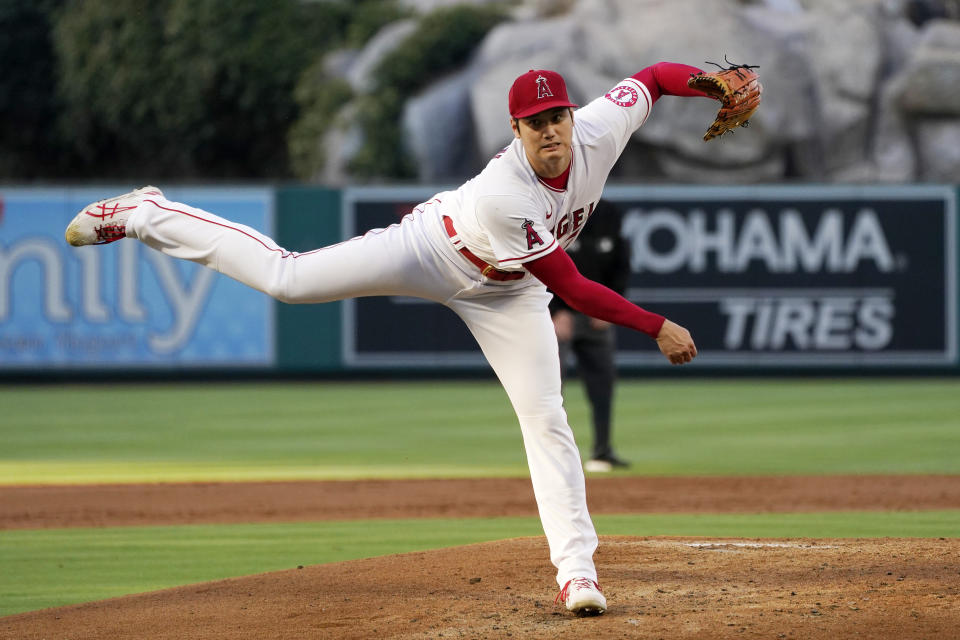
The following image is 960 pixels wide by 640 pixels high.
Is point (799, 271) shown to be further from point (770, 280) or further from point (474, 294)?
point (474, 294)

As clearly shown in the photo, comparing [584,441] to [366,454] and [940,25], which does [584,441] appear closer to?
[366,454]

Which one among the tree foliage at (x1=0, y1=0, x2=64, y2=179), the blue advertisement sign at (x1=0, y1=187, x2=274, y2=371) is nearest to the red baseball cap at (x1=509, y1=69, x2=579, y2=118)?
the blue advertisement sign at (x1=0, y1=187, x2=274, y2=371)

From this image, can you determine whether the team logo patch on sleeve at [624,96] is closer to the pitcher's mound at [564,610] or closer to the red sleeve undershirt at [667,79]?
the red sleeve undershirt at [667,79]

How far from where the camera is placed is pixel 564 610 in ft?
15.5

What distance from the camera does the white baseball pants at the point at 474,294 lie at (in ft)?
15.7

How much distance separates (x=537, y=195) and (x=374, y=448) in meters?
6.37

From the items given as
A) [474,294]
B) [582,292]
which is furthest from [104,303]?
[582,292]

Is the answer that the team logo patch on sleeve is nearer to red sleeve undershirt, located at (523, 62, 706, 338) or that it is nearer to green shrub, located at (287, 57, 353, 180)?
red sleeve undershirt, located at (523, 62, 706, 338)

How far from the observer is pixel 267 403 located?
1467 cm

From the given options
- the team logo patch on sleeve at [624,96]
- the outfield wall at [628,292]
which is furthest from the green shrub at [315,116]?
the team logo patch on sleeve at [624,96]

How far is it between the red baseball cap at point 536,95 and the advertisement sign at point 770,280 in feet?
38.9

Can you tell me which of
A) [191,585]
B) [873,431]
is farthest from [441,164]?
[191,585]

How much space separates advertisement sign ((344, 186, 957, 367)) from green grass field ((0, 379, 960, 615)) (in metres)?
0.46

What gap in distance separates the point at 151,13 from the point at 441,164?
11.8 metres
